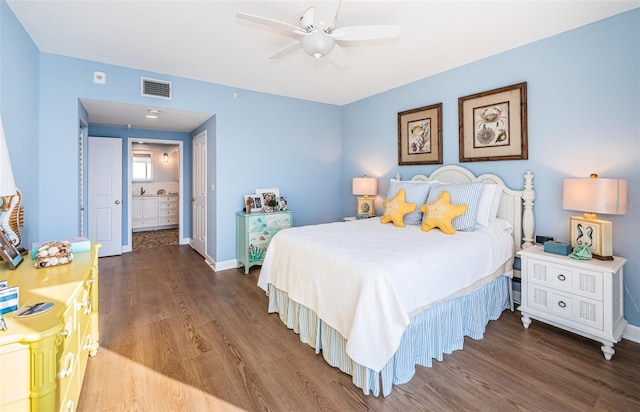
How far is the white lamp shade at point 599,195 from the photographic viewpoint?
2150 mm

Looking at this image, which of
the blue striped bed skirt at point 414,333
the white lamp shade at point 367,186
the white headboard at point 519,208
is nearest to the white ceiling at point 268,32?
the white headboard at point 519,208

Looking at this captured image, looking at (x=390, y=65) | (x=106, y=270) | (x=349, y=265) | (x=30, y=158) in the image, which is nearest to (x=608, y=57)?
(x=390, y=65)

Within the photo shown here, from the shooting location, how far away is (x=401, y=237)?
8.50 feet

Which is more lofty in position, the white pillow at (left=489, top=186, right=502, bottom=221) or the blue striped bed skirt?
the white pillow at (left=489, top=186, right=502, bottom=221)

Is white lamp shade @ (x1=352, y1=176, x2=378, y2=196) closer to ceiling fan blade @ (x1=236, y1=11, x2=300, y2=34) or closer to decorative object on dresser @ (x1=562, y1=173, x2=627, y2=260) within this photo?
decorative object on dresser @ (x1=562, y1=173, x2=627, y2=260)

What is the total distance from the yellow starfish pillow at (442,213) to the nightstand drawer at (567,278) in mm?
695

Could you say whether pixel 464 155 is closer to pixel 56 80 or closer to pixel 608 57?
pixel 608 57

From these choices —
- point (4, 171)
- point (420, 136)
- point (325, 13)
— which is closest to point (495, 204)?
point (420, 136)

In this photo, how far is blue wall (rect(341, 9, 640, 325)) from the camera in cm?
235

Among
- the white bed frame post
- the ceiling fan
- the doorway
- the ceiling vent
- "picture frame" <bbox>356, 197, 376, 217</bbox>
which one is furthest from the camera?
the doorway

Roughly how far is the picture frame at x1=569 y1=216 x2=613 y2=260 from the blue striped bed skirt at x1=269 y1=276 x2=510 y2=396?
0.71 metres

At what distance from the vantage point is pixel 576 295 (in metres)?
2.25

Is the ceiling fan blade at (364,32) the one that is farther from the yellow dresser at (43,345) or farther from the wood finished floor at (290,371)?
the wood finished floor at (290,371)

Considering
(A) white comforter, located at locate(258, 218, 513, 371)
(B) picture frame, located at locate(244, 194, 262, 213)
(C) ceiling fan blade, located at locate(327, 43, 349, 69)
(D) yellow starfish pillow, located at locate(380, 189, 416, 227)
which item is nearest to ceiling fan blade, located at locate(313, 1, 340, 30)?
(C) ceiling fan blade, located at locate(327, 43, 349, 69)
